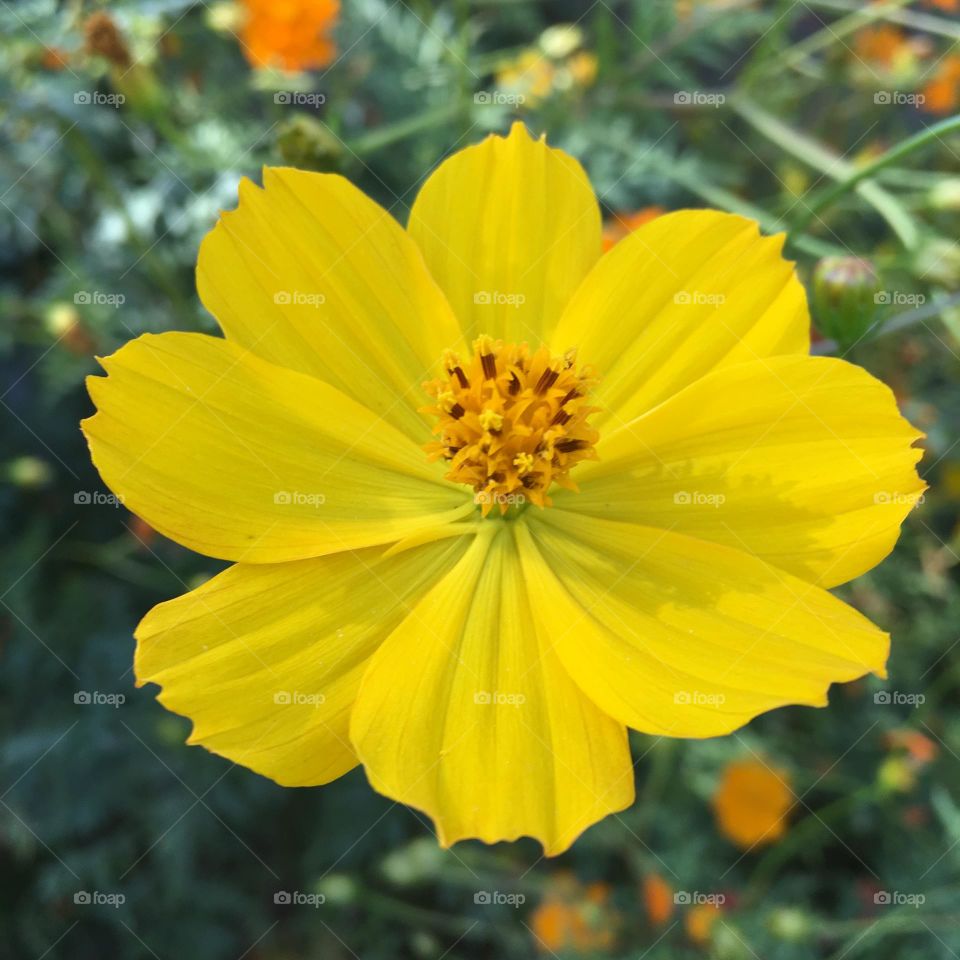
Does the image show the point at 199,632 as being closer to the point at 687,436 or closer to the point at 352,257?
the point at 352,257

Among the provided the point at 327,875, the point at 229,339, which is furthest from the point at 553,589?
the point at 327,875

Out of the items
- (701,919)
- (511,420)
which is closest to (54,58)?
(511,420)

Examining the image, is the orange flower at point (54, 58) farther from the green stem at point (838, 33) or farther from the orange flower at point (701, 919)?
the orange flower at point (701, 919)

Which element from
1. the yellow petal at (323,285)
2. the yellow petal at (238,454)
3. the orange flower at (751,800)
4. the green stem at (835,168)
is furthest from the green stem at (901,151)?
the orange flower at (751,800)

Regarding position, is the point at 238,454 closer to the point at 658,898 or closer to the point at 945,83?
the point at 658,898

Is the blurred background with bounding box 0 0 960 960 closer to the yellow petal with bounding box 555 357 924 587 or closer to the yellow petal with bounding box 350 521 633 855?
the yellow petal with bounding box 555 357 924 587

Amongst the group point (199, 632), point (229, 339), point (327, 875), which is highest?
point (229, 339)

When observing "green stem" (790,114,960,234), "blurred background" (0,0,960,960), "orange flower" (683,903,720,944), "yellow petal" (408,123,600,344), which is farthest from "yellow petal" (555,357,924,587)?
"orange flower" (683,903,720,944)
